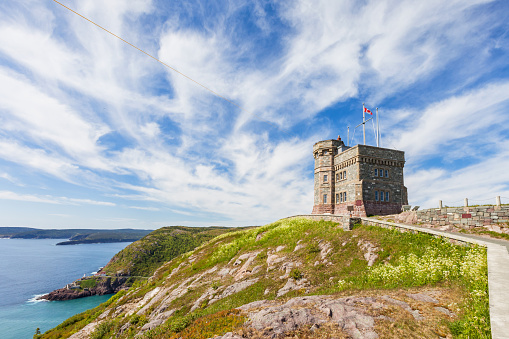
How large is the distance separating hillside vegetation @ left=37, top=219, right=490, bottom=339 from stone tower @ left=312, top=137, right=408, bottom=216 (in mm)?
14345

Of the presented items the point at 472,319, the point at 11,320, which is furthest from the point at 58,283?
the point at 472,319

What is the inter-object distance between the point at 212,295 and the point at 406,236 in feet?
53.1

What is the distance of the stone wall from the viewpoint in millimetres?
18812

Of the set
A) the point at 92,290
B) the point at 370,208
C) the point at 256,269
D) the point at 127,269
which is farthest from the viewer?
the point at 127,269

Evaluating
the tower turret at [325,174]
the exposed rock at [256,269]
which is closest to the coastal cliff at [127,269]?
the tower turret at [325,174]

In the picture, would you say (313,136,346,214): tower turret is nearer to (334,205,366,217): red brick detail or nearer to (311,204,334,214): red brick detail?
(311,204,334,214): red brick detail

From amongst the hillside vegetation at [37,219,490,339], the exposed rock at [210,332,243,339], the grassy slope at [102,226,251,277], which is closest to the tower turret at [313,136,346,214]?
the hillside vegetation at [37,219,490,339]

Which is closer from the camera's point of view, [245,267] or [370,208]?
[245,267]

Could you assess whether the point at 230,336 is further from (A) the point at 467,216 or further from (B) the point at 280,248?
(A) the point at 467,216

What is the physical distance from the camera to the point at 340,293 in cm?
1218

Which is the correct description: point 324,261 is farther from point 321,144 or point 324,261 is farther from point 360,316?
point 321,144

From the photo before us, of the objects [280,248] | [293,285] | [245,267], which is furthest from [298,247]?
[293,285]

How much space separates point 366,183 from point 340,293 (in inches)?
1226

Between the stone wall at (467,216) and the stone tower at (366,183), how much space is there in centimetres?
1452
